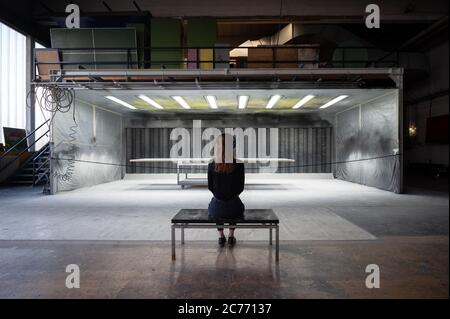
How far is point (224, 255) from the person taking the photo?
167 inches

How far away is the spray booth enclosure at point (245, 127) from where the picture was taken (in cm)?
1096

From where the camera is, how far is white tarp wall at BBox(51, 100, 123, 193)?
420 inches

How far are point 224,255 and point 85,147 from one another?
387 inches

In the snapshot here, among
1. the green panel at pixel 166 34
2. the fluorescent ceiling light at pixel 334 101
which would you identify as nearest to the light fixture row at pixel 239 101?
the fluorescent ceiling light at pixel 334 101

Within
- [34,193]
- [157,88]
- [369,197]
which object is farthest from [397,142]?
[34,193]

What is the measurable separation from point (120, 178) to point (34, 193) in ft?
19.7

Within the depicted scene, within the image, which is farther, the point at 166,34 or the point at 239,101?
the point at 239,101

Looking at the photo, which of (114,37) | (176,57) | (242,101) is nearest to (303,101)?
(242,101)

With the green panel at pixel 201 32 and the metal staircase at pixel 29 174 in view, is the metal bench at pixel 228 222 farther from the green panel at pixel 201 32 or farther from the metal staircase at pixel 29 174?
the metal staircase at pixel 29 174

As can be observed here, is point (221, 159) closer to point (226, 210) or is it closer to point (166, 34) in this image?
point (226, 210)

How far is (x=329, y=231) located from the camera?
18.0 ft

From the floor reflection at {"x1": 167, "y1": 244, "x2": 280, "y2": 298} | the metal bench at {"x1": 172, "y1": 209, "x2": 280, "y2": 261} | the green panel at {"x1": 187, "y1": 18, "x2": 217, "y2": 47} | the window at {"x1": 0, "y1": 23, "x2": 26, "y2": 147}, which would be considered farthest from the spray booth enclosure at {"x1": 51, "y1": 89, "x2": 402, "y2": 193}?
the floor reflection at {"x1": 167, "y1": 244, "x2": 280, "y2": 298}

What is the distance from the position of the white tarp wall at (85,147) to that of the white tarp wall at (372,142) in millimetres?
9844
